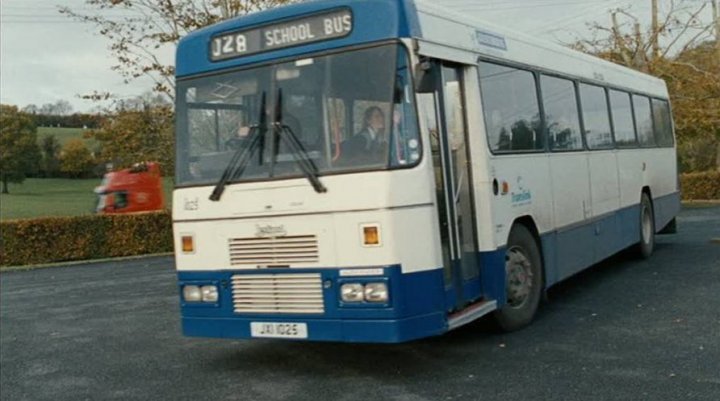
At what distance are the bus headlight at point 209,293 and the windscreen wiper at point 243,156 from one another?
75 cm

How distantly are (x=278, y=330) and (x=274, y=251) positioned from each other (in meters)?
0.63

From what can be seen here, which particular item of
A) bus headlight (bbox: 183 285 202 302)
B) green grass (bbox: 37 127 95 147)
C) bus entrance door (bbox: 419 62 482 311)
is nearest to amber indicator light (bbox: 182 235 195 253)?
bus headlight (bbox: 183 285 202 302)

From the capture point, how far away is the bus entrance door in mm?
6301

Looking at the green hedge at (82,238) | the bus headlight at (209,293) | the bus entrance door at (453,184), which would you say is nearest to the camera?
the bus entrance door at (453,184)

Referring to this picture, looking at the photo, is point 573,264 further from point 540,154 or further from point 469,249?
point 469,249

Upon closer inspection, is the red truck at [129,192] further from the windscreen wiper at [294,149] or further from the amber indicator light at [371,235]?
the amber indicator light at [371,235]

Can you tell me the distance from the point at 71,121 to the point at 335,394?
73.8 m

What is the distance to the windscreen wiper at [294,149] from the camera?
599cm

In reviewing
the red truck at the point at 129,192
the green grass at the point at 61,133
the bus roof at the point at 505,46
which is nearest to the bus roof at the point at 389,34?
the bus roof at the point at 505,46

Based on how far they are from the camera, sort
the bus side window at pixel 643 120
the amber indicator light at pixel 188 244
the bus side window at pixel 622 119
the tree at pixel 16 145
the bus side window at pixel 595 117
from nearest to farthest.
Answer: the amber indicator light at pixel 188 244
the bus side window at pixel 595 117
the bus side window at pixel 622 119
the bus side window at pixel 643 120
the tree at pixel 16 145

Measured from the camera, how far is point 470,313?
21.2 feet

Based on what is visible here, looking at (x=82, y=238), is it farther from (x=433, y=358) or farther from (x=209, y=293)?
(x=433, y=358)

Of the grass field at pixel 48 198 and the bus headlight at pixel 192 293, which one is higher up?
the grass field at pixel 48 198

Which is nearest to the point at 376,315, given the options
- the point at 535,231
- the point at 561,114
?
the point at 535,231
